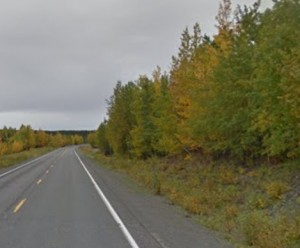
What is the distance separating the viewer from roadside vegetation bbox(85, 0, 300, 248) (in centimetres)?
1301

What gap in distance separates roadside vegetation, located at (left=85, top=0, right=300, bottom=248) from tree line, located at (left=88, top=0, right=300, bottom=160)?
44 mm

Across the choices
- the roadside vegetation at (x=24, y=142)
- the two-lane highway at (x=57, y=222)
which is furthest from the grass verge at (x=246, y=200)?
the roadside vegetation at (x=24, y=142)

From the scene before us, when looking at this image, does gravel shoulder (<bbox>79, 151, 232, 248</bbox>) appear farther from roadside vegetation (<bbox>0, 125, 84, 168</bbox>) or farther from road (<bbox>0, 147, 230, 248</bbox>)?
roadside vegetation (<bbox>0, 125, 84, 168</bbox>)

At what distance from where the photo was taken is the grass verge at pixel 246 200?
989 centimetres

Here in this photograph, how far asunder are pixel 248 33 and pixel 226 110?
389cm

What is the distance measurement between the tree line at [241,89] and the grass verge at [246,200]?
971 mm

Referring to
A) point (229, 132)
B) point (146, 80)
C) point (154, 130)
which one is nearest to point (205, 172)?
point (229, 132)

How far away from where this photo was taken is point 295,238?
30.5 ft

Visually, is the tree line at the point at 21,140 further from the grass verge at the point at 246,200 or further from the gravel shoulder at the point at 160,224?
the gravel shoulder at the point at 160,224

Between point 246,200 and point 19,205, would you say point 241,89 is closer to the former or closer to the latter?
point 246,200

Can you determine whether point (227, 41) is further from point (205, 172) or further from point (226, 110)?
point (205, 172)

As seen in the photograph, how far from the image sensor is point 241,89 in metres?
19.8

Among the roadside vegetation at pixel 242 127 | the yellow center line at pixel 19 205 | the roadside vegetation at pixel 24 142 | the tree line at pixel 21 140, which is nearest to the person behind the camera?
the roadside vegetation at pixel 242 127

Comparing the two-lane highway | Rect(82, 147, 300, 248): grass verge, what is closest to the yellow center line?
the two-lane highway
